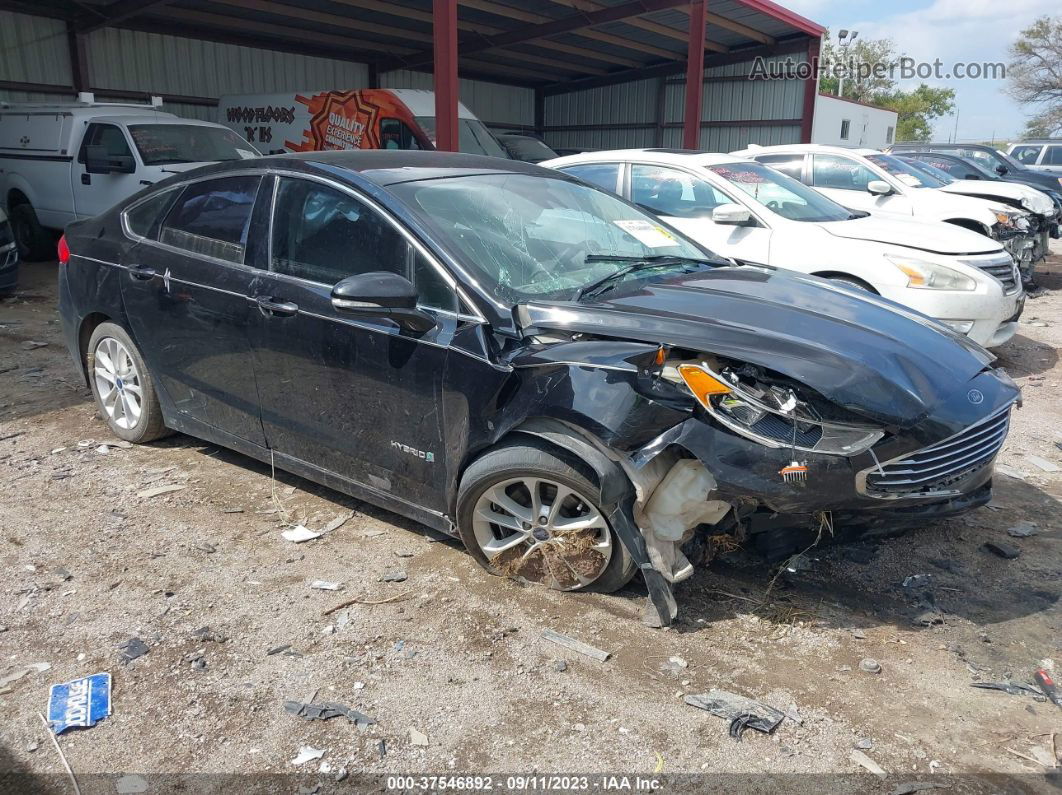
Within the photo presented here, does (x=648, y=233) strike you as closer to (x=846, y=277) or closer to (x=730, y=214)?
(x=730, y=214)

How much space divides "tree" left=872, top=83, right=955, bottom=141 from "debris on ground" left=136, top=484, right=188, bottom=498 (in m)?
64.5

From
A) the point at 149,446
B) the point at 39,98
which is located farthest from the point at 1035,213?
the point at 39,98

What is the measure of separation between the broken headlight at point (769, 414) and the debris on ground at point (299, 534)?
1.95m

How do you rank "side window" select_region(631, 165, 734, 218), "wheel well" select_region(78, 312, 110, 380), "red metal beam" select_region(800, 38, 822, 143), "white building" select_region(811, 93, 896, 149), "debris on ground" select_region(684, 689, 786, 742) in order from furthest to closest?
"white building" select_region(811, 93, 896, 149)
"red metal beam" select_region(800, 38, 822, 143)
"side window" select_region(631, 165, 734, 218)
"wheel well" select_region(78, 312, 110, 380)
"debris on ground" select_region(684, 689, 786, 742)

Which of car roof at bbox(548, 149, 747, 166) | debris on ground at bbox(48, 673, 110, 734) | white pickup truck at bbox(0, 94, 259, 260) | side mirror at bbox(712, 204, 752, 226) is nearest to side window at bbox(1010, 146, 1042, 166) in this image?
car roof at bbox(548, 149, 747, 166)

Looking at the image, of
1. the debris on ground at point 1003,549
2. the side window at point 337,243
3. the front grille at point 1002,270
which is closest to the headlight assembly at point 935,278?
the front grille at point 1002,270

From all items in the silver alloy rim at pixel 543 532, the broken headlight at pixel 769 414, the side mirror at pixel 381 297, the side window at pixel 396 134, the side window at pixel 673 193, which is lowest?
the silver alloy rim at pixel 543 532

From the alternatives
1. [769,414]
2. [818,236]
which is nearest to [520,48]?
[818,236]

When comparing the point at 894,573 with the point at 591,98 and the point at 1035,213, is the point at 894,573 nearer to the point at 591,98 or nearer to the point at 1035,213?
the point at 1035,213

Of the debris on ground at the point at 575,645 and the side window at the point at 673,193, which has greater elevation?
the side window at the point at 673,193

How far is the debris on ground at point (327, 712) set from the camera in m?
2.62

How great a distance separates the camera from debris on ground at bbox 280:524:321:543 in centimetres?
381

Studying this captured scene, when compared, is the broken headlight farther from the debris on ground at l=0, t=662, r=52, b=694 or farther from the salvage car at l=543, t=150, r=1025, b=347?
the salvage car at l=543, t=150, r=1025, b=347

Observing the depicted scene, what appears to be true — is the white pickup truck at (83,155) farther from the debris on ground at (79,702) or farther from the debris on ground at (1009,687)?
the debris on ground at (1009,687)
